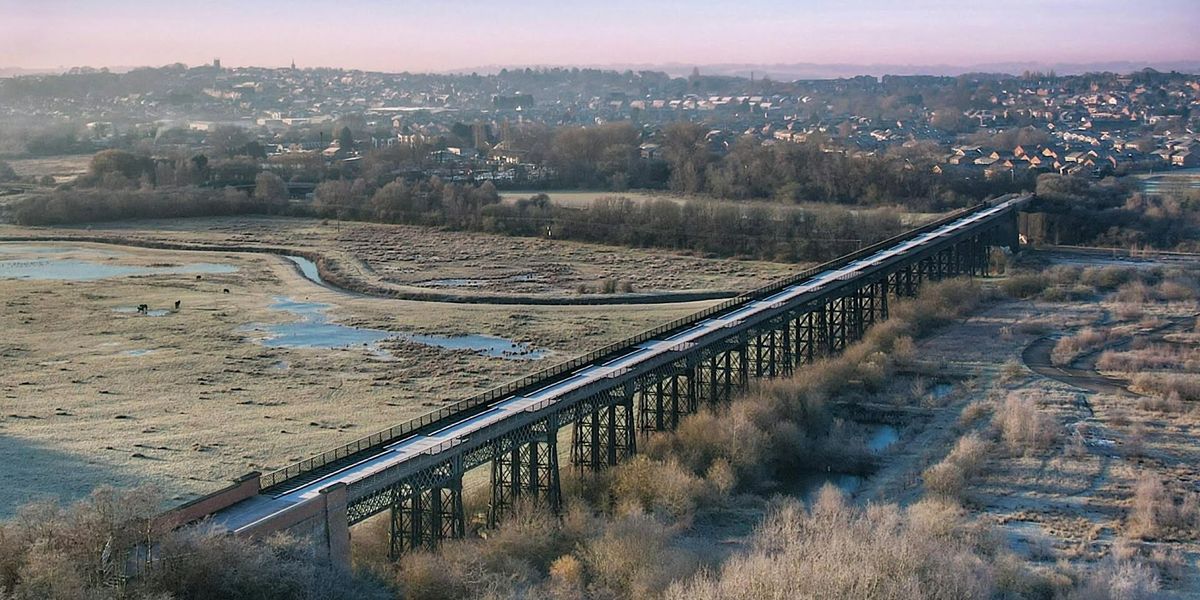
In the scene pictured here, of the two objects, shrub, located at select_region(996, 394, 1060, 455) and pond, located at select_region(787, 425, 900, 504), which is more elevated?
shrub, located at select_region(996, 394, 1060, 455)

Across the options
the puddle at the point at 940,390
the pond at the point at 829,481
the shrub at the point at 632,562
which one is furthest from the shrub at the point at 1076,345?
the shrub at the point at 632,562

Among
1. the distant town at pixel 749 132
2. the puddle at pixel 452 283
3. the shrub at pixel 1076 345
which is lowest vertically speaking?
the shrub at pixel 1076 345

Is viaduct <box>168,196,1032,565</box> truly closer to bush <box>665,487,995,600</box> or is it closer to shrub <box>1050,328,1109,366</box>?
bush <box>665,487,995,600</box>

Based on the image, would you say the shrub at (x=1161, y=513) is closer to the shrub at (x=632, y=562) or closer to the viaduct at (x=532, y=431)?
the shrub at (x=632, y=562)

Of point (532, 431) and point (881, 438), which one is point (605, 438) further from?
point (881, 438)

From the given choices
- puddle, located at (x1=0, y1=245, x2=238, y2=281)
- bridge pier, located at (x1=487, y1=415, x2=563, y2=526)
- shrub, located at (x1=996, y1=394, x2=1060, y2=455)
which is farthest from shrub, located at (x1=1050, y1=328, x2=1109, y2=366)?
puddle, located at (x1=0, y1=245, x2=238, y2=281)

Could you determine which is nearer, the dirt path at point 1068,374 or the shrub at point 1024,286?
the dirt path at point 1068,374
